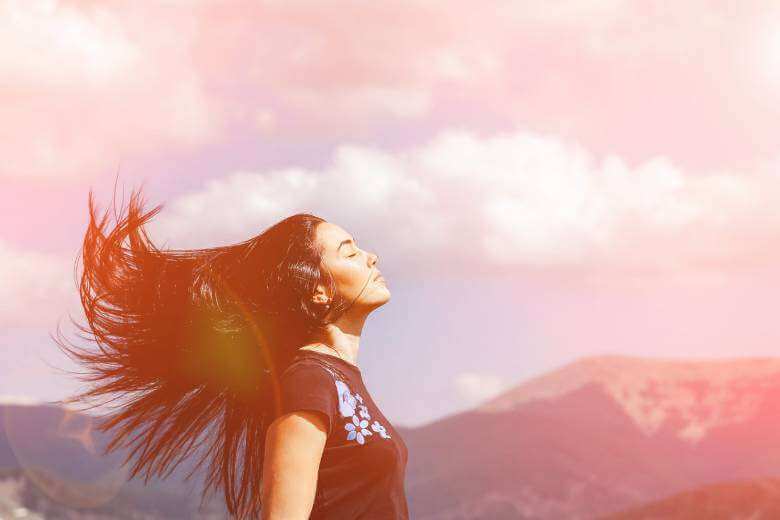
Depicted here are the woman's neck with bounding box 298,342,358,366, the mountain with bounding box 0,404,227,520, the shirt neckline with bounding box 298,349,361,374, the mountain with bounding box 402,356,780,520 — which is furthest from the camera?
the mountain with bounding box 402,356,780,520

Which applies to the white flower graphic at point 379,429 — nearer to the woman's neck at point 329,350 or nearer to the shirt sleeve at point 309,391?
the shirt sleeve at point 309,391

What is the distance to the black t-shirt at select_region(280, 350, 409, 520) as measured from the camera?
4441mm

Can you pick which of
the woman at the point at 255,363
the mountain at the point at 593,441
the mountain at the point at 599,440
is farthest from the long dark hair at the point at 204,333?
the mountain at the point at 599,440

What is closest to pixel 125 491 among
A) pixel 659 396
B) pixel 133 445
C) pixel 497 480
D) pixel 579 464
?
pixel 497 480

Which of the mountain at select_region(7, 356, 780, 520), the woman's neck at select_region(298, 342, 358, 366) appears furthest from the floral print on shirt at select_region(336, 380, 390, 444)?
the mountain at select_region(7, 356, 780, 520)

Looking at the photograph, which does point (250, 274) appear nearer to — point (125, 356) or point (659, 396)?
point (125, 356)

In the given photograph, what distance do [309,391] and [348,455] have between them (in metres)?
0.36

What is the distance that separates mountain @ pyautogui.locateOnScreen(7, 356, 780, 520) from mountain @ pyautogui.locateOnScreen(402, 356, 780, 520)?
10 centimetres

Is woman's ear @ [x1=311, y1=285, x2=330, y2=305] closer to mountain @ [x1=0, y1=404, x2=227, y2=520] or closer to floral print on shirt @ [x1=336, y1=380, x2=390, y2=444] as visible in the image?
floral print on shirt @ [x1=336, y1=380, x2=390, y2=444]

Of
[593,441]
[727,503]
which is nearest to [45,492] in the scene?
[727,503]

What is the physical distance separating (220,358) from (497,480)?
9294 cm

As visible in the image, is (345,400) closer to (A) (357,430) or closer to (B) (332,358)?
(A) (357,430)

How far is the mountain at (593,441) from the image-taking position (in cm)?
9406

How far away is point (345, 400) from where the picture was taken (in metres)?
4.55
